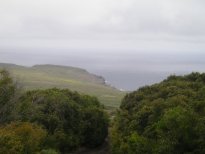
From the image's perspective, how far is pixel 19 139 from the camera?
102 ft

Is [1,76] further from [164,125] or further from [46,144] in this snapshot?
[164,125]

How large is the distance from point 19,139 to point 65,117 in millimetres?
21152

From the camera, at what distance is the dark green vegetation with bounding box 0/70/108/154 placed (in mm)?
32281

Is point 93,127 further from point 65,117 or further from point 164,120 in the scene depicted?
point 164,120

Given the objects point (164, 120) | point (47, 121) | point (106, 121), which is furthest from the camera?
point (106, 121)

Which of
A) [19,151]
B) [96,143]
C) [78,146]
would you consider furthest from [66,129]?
[19,151]

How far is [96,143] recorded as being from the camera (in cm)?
5694

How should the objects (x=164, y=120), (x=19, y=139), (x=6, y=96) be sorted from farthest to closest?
(x=6, y=96) < (x=164, y=120) < (x=19, y=139)

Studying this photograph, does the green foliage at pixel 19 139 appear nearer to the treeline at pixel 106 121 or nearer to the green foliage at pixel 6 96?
the treeline at pixel 106 121

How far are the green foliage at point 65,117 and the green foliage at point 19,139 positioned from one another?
867 centimetres

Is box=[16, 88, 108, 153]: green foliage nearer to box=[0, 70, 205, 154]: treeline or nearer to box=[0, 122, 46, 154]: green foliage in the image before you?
box=[0, 70, 205, 154]: treeline

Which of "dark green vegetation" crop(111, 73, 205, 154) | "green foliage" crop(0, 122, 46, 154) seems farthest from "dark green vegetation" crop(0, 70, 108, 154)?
"dark green vegetation" crop(111, 73, 205, 154)

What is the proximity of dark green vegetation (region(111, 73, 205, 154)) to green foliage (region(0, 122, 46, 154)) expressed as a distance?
304 inches

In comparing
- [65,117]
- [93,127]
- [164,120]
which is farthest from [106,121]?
[164,120]
